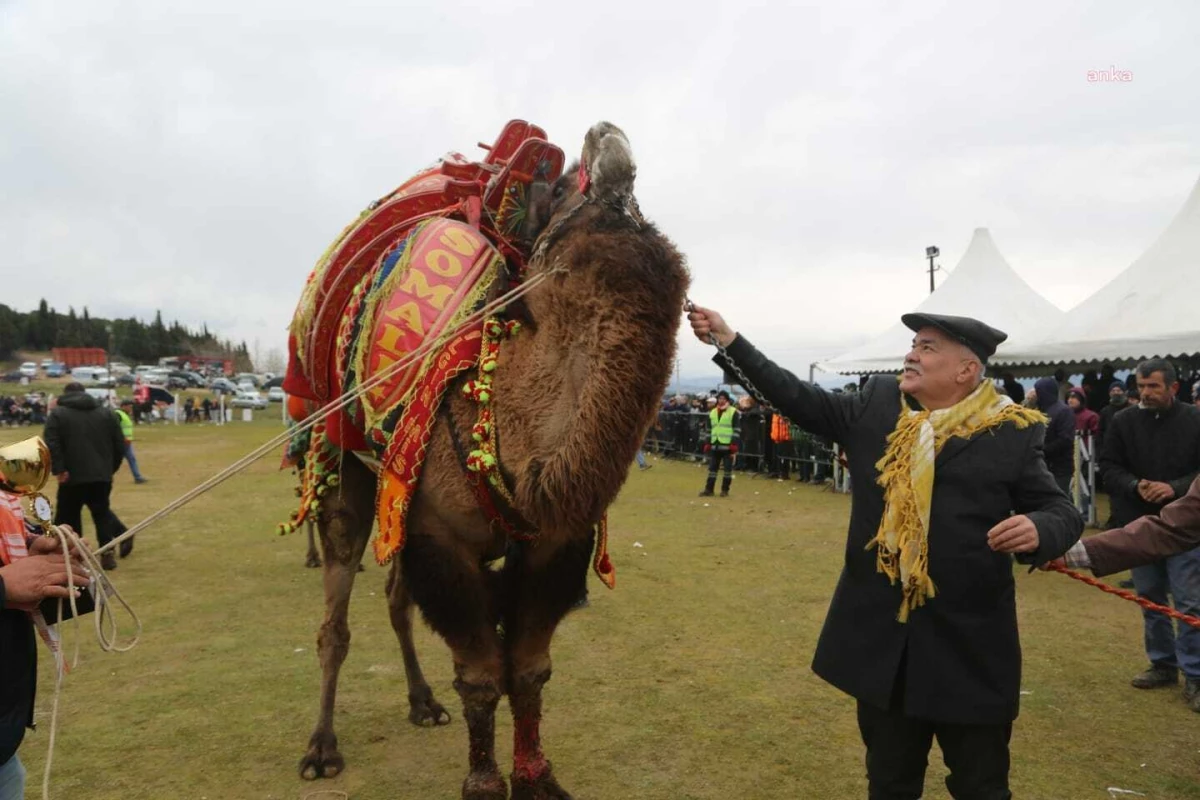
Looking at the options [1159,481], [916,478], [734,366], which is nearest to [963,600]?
[916,478]

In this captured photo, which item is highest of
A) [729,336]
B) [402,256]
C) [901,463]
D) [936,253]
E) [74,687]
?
[936,253]

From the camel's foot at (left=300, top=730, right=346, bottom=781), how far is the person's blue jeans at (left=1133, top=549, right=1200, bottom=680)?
4.67 metres

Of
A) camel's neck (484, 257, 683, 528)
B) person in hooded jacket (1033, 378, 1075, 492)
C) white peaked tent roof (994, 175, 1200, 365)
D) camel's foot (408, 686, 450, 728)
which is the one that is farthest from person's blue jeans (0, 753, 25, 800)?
white peaked tent roof (994, 175, 1200, 365)

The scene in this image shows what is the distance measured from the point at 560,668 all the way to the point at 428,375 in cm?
→ 281

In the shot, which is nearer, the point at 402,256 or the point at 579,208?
the point at 579,208

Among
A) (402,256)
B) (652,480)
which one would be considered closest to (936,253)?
(652,480)

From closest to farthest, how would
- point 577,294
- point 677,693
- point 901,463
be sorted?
point 901,463 < point 577,294 < point 677,693

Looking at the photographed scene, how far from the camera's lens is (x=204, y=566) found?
8.55m

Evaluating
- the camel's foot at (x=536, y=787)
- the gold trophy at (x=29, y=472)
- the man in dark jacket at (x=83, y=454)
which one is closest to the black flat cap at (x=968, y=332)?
the camel's foot at (x=536, y=787)

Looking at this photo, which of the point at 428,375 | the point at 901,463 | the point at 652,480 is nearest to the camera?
the point at 901,463

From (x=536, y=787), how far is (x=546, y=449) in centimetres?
158

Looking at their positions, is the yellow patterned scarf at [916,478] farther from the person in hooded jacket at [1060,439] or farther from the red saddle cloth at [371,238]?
the person in hooded jacket at [1060,439]

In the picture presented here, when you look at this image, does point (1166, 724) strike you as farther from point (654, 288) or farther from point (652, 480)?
point (652, 480)

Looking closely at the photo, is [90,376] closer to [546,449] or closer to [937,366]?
[546,449]
